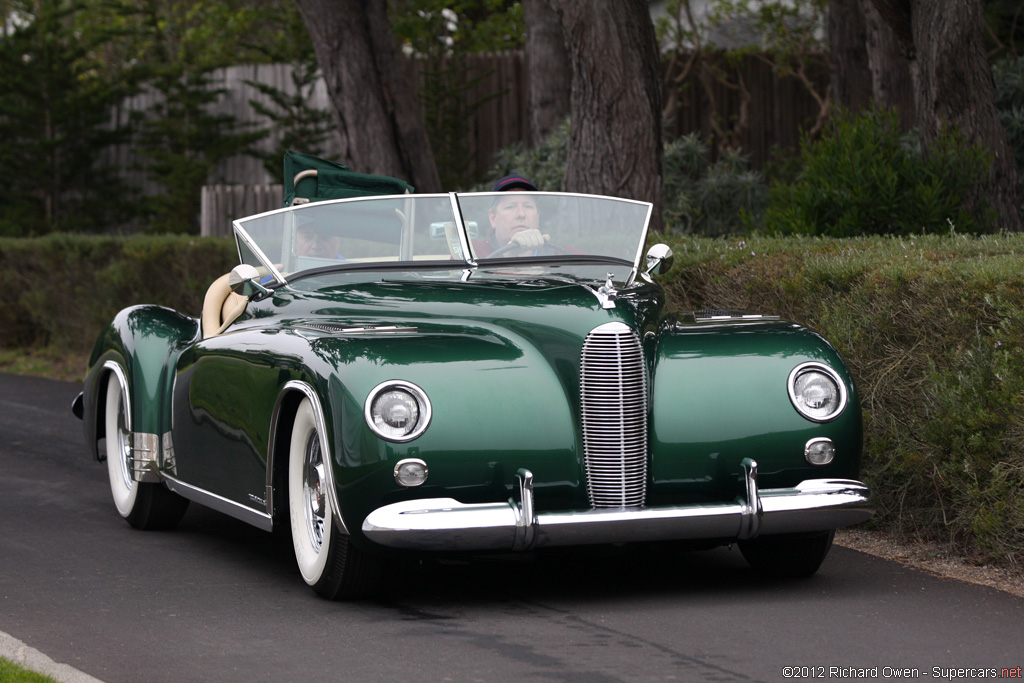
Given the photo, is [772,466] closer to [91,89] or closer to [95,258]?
[95,258]

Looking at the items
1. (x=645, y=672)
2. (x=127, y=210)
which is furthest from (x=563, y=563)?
(x=127, y=210)

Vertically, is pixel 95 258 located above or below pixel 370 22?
below

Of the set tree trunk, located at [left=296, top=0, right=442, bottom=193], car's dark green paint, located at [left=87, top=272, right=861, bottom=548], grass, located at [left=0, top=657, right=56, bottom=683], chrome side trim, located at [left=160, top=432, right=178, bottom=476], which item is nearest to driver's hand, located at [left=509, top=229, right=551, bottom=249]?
car's dark green paint, located at [left=87, top=272, right=861, bottom=548]

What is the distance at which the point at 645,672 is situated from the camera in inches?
181

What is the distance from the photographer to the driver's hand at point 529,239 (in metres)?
6.81

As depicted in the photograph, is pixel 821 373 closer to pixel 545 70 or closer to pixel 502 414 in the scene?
pixel 502 414

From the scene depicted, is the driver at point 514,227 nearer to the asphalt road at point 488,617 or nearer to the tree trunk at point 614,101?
the asphalt road at point 488,617


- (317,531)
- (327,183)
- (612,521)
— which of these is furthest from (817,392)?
(327,183)

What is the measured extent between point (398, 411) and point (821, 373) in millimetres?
1737

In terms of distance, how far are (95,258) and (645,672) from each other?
1260cm

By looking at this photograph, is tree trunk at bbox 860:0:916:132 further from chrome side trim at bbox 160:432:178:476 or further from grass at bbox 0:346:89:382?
chrome side trim at bbox 160:432:178:476

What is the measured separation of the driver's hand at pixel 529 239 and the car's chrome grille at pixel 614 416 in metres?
1.30

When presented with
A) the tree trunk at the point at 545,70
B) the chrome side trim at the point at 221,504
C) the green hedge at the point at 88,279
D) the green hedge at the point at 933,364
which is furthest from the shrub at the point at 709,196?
the chrome side trim at the point at 221,504

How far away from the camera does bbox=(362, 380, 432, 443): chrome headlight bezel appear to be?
525 cm
